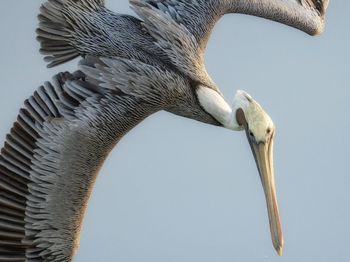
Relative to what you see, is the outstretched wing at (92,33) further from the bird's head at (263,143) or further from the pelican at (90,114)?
the bird's head at (263,143)

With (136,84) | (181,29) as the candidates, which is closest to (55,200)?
(136,84)

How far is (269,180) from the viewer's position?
1520 centimetres

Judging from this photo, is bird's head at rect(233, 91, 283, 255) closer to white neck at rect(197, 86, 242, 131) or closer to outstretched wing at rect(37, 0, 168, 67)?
white neck at rect(197, 86, 242, 131)

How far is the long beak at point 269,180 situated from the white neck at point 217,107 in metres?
0.28

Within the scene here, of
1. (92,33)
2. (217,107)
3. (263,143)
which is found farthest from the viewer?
(92,33)

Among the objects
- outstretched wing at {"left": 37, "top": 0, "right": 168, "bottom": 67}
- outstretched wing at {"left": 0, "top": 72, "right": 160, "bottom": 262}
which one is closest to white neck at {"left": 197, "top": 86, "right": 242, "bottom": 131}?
outstretched wing at {"left": 37, "top": 0, "right": 168, "bottom": 67}

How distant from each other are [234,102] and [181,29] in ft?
3.62

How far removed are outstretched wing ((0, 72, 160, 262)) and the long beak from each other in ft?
4.74

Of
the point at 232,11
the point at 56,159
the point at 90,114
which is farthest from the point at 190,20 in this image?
the point at 56,159

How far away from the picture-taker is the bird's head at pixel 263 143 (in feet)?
49.4

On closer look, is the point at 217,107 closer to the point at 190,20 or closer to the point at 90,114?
the point at 190,20

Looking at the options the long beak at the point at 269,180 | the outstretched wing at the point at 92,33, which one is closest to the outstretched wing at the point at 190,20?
the outstretched wing at the point at 92,33

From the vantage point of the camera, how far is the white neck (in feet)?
50.1

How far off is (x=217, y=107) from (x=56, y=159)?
1.96 metres
